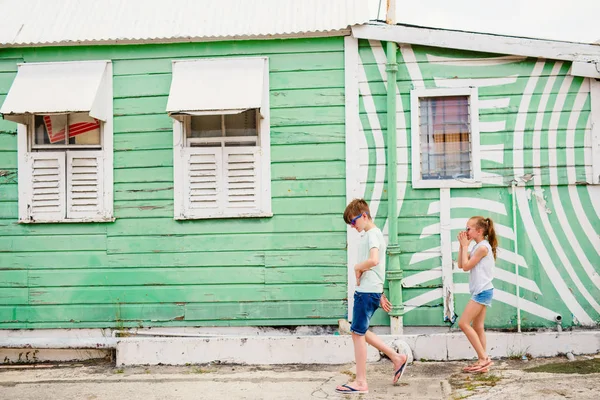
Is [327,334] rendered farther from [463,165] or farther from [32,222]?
[32,222]

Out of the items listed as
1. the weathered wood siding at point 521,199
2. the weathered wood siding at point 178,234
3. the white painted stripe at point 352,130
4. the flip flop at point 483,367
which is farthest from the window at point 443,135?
the flip flop at point 483,367

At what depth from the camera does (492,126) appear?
729 centimetres

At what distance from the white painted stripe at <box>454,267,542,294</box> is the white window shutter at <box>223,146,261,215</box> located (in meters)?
2.35

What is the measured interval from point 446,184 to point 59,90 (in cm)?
430

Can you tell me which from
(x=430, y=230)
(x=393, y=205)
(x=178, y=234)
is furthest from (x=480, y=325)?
(x=178, y=234)

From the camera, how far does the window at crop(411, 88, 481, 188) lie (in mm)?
7305

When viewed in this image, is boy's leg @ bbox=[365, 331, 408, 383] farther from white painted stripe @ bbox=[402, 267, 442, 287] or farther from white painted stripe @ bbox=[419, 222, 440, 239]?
white painted stripe @ bbox=[419, 222, 440, 239]

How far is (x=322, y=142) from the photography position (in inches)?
292

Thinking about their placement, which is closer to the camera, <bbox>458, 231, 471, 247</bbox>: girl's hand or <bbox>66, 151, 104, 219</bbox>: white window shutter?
<bbox>458, 231, 471, 247</bbox>: girl's hand

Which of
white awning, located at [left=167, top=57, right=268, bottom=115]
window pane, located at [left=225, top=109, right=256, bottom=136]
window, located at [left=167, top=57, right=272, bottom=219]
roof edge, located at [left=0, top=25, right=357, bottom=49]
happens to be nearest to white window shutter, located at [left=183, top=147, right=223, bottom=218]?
window, located at [left=167, top=57, right=272, bottom=219]

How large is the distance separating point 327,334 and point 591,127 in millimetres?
3598

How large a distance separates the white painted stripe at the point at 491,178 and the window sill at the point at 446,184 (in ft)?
0.27

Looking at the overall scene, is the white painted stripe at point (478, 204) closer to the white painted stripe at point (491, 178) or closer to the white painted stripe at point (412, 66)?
the white painted stripe at point (491, 178)

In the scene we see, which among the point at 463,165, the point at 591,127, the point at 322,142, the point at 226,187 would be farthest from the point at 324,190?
the point at 591,127
